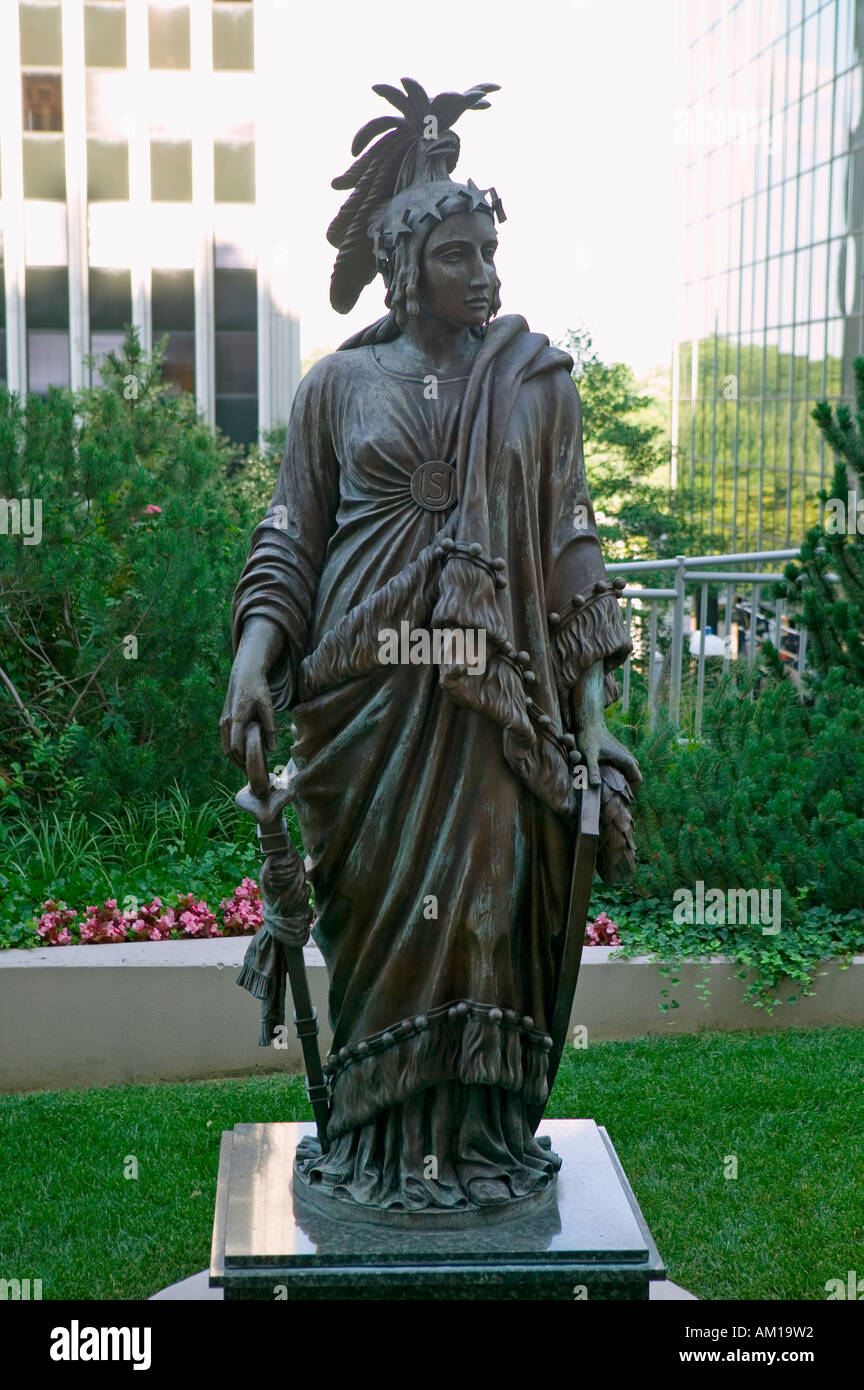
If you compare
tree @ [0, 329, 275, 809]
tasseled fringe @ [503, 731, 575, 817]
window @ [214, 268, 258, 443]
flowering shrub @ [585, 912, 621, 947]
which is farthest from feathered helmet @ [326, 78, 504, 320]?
window @ [214, 268, 258, 443]

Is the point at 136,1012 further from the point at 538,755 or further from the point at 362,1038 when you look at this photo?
the point at 538,755

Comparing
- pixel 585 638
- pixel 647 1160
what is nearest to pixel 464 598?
pixel 585 638

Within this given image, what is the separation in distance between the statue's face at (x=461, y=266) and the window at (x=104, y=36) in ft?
122

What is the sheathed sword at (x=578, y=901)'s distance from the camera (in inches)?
147

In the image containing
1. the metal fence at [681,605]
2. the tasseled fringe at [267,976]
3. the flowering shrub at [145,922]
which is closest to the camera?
the tasseled fringe at [267,976]

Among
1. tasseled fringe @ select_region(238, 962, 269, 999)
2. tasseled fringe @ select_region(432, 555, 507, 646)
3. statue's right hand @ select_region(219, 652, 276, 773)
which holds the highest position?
tasseled fringe @ select_region(432, 555, 507, 646)

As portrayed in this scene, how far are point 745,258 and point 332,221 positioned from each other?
32.8 m

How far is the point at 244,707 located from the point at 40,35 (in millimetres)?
38409

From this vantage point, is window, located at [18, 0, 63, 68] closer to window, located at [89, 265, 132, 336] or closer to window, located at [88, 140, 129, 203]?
window, located at [88, 140, 129, 203]

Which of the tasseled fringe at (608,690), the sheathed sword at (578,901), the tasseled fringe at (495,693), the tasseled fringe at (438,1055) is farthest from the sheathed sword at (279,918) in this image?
the tasseled fringe at (608,690)

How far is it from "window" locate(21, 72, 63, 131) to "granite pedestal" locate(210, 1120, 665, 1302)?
3786 cm

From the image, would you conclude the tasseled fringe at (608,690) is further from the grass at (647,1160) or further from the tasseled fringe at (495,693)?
the grass at (647,1160)

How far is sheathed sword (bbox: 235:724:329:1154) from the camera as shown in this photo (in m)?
3.64

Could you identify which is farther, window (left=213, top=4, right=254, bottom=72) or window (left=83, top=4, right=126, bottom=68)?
window (left=213, top=4, right=254, bottom=72)
